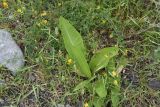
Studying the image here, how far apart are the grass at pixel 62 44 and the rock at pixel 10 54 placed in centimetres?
5

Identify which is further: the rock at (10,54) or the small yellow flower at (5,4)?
the small yellow flower at (5,4)

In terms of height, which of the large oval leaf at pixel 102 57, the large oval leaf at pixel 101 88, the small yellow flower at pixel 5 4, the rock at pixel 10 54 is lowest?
the large oval leaf at pixel 101 88

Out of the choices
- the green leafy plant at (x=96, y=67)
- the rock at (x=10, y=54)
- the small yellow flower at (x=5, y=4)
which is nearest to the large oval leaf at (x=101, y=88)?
the green leafy plant at (x=96, y=67)

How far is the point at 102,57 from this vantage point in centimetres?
285

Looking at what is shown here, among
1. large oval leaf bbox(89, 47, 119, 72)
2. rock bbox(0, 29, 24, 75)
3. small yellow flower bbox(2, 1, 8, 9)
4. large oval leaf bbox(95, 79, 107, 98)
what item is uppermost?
small yellow flower bbox(2, 1, 8, 9)

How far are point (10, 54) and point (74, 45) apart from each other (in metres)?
0.50

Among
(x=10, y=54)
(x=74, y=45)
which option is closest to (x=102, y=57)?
(x=74, y=45)

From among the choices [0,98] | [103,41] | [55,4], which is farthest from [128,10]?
[0,98]

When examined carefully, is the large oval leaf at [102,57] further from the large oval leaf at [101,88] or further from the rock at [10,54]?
the rock at [10,54]

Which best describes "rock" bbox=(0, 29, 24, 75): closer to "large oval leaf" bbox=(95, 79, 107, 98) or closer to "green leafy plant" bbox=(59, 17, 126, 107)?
"green leafy plant" bbox=(59, 17, 126, 107)

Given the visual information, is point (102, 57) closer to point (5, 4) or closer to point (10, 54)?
point (10, 54)

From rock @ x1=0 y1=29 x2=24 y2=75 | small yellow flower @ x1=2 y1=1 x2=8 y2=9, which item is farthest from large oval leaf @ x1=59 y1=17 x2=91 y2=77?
small yellow flower @ x1=2 y1=1 x2=8 y2=9

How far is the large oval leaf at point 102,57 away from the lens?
283cm

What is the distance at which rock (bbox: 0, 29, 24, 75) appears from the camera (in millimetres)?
2852
